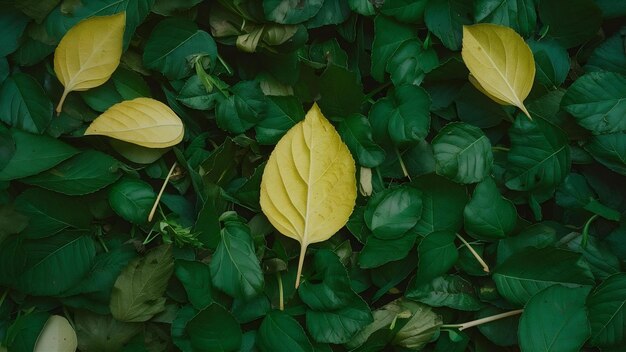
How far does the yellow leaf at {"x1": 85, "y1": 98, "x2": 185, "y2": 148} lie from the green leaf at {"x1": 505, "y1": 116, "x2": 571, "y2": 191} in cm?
41

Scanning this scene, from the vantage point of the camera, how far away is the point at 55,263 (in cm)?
81

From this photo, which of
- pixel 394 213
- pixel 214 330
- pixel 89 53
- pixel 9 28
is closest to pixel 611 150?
pixel 394 213

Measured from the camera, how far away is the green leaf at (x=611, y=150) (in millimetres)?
812

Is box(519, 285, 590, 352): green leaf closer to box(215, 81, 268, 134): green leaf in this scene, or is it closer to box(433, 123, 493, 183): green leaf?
box(433, 123, 493, 183): green leaf

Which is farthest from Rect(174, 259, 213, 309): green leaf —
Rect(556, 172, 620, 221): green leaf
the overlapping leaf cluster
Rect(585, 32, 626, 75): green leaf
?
Rect(585, 32, 626, 75): green leaf

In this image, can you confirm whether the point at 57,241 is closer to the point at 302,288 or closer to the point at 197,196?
the point at 197,196

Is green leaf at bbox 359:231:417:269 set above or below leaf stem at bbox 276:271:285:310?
above

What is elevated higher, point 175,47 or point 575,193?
point 175,47

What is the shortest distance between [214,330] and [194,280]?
64mm

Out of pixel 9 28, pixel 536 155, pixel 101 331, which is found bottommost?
pixel 101 331

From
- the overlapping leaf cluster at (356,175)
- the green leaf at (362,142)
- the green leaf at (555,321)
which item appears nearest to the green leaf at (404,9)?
the overlapping leaf cluster at (356,175)

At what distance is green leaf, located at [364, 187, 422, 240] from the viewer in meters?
0.81

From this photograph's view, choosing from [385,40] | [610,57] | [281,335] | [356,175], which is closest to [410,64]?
[385,40]

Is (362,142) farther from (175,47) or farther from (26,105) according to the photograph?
(26,105)
